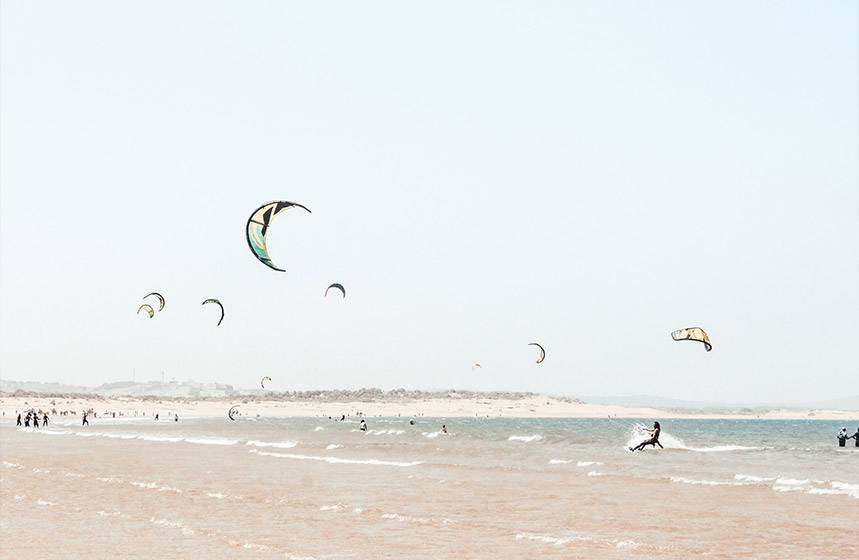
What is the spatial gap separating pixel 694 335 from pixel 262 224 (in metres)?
13.5

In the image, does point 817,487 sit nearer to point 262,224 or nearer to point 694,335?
point 694,335

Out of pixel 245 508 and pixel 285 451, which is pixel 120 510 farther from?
pixel 285 451

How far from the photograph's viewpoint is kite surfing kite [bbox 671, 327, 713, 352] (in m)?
24.6

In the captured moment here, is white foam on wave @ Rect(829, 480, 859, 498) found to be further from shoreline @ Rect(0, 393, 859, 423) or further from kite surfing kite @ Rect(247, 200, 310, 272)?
shoreline @ Rect(0, 393, 859, 423)

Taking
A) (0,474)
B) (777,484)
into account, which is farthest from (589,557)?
(0,474)

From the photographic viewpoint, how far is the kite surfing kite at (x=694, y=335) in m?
24.6

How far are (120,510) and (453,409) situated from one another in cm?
15761

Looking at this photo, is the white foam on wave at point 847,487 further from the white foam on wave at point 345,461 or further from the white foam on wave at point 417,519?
the white foam on wave at point 345,461

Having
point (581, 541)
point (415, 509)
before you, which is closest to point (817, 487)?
point (415, 509)

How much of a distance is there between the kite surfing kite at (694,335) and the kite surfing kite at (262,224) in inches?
495

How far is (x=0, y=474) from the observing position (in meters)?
20.0

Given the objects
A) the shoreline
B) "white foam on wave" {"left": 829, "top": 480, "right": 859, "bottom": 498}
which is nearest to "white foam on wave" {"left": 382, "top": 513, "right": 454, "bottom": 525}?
"white foam on wave" {"left": 829, "top": 480, "right": 859, "bottom": 498}

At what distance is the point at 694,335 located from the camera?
974 inches

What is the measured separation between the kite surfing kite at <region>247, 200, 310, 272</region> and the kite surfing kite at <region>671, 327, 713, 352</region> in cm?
1256
